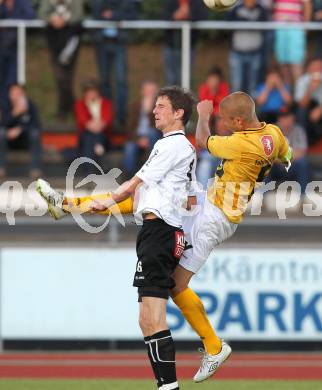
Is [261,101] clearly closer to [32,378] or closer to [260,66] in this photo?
[260,66]

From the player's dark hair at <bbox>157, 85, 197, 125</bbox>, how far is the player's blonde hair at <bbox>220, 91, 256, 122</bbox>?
23 cm

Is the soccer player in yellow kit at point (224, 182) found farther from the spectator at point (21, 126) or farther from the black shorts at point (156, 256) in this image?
the spectator at point (21, 126)

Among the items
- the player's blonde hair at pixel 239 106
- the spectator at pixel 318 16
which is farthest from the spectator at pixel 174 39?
the player's blonde hair at pixel 239 106

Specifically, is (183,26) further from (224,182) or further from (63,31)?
(224,182)

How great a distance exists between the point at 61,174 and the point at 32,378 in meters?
4.48

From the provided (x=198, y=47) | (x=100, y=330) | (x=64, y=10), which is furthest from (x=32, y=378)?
(x=198, y=47)

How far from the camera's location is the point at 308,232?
529 inches

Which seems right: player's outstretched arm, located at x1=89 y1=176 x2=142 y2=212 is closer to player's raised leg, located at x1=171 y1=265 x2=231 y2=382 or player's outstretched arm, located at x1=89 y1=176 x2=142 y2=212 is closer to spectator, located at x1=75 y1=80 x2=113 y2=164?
player's raised leg, located at x1=171 y1=265 x2=231 y2=382

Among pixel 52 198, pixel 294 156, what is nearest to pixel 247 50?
pixel 294 156

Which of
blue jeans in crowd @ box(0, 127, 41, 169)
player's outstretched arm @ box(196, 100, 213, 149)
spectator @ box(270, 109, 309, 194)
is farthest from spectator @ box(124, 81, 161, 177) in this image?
player's outstretched arm @ box(196, 100, 213, 149)

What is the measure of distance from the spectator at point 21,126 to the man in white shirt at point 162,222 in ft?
19.9

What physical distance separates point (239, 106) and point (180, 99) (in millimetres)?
405

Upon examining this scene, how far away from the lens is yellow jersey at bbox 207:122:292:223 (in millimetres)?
8609

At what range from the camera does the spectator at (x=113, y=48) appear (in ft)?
Answer: 49.8
